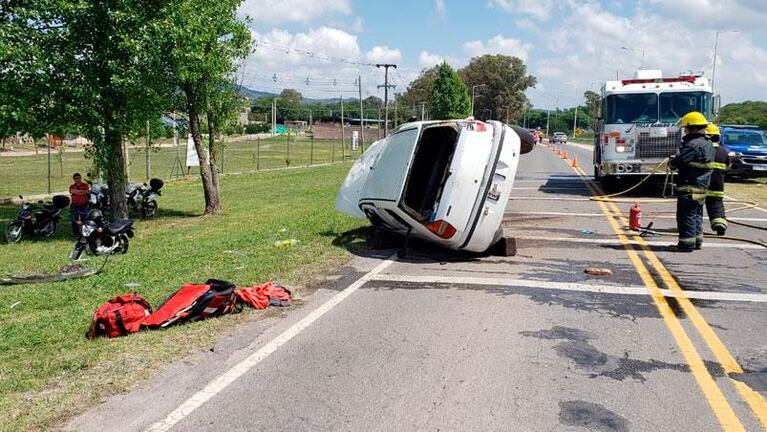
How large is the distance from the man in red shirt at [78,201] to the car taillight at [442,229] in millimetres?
9207

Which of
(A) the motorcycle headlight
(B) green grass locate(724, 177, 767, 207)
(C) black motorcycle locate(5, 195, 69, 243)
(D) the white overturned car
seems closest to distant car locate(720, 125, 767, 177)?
(B) green grass locate(724, 177, 767, 207)

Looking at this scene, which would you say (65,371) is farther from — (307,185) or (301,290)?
(307,185)

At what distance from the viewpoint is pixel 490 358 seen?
5371 millimetres

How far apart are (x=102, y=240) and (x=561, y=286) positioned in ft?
27.4

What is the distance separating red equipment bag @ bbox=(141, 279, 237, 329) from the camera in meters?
6.33

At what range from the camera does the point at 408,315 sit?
6.67 metres

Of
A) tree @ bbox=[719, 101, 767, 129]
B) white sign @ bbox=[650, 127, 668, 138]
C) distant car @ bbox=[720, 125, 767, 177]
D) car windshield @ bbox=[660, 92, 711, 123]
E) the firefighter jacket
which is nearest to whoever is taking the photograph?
the firefighter jacket

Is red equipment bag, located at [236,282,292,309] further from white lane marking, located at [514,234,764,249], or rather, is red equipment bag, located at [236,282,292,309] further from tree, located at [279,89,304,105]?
tree, located at [279,89,304,105]

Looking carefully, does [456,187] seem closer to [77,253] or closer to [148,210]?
→ [77,253]

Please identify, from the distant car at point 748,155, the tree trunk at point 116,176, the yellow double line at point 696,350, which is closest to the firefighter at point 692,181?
the yellow double line at point 696,350

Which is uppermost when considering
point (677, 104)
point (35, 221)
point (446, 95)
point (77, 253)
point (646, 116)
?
point (446, 95)

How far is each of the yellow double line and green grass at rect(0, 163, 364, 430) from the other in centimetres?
394

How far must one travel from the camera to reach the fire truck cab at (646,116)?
55.9 feet

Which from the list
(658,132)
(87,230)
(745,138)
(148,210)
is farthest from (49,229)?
(745,138)
